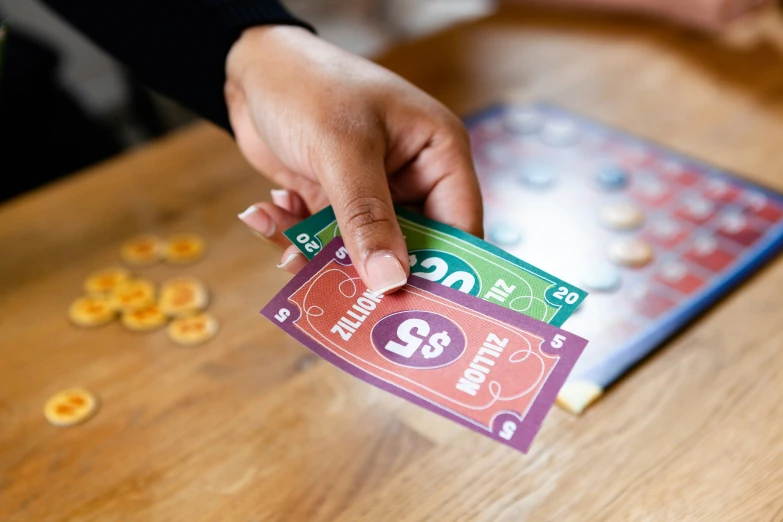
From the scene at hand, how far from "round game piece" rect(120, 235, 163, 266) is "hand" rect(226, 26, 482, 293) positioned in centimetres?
21

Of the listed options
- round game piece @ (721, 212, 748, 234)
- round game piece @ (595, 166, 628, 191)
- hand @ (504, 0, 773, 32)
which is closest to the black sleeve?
round game piece @ (595, 166, 628, 191)

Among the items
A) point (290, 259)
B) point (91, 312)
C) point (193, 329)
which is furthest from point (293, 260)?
point (91, 312)

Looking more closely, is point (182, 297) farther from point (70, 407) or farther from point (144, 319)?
point (70, 407)

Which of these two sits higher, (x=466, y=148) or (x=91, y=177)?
(x=466, y=148)

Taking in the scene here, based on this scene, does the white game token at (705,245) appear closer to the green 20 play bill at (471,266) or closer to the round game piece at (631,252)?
the round game piece at (631,252)

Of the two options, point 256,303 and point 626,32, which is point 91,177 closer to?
point 256,303

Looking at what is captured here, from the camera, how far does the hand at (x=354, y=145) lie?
0.61 metres

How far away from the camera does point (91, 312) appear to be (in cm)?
82

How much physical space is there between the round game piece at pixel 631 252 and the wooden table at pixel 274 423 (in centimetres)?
10

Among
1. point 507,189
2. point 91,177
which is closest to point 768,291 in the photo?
point 507,189

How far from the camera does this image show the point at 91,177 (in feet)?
3.41

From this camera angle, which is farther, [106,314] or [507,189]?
[507,189]

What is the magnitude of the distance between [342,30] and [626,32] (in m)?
1.60

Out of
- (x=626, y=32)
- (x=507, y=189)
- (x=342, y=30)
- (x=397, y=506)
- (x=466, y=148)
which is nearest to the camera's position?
(x=397, y=506)
